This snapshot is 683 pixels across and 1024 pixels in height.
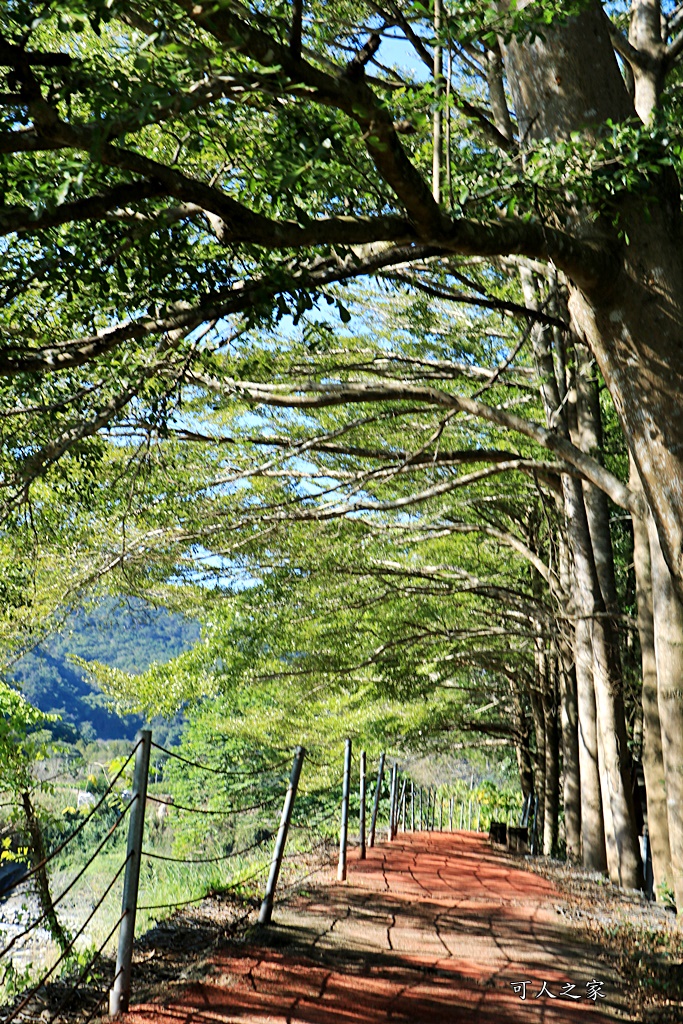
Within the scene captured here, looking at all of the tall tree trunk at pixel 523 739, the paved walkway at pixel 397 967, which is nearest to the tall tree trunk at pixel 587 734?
the paved walkway at pixel 397 967

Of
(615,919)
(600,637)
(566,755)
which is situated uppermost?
(600,637)

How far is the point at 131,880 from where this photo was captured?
4.65m

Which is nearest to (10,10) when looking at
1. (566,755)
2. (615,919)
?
(615,919)

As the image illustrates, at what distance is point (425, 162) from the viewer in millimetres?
8977

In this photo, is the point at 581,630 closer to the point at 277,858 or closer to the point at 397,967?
the point at 277,858

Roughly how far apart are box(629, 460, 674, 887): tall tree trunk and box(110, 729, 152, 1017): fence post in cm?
716

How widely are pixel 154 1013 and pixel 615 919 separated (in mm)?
5379

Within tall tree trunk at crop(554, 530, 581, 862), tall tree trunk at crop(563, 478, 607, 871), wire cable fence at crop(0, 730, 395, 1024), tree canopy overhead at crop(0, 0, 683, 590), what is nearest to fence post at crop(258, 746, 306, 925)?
wire cable fence at crop(0, 730, 395, 1024)

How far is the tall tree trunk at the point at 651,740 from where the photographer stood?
10.4 meters

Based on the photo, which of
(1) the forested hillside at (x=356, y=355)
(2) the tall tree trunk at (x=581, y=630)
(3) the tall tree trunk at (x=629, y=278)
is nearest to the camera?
(1) the forested hillside at (x=356, y=355)

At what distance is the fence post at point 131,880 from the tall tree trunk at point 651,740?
7.16 meters

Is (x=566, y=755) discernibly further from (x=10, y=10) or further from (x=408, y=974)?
(x=10, y=10)

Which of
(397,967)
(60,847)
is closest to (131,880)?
(60,847)

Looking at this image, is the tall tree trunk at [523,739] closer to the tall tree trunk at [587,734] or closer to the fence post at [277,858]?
the tall tree trunk at [587,734]
